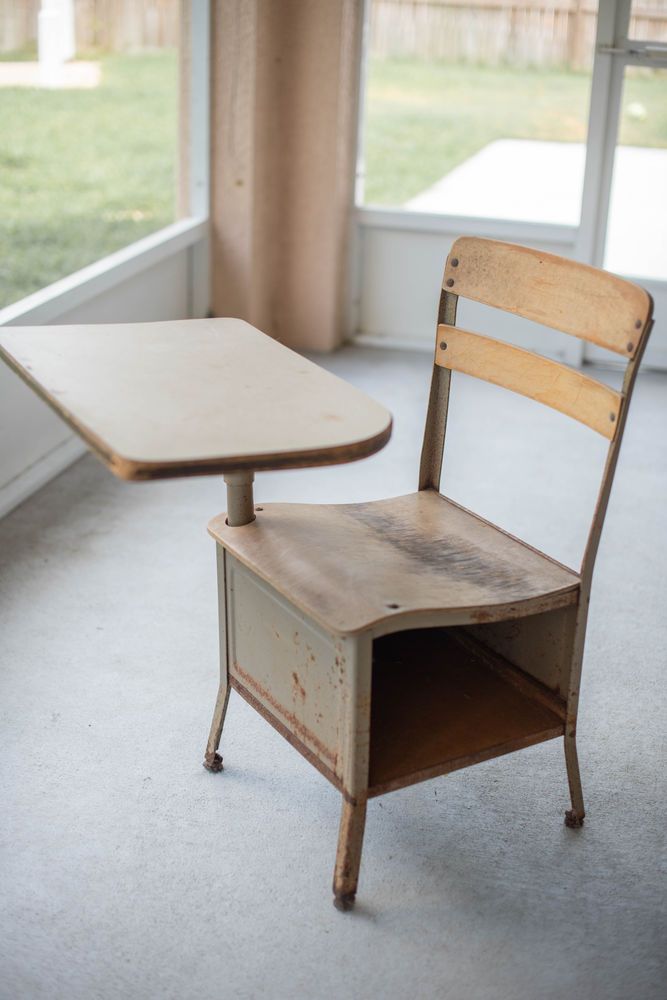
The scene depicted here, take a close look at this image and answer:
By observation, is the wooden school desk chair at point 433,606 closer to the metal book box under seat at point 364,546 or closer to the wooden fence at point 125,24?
the metal book box under seat at point 364,546

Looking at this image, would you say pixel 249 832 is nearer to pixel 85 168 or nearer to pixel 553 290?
pixel 553 290

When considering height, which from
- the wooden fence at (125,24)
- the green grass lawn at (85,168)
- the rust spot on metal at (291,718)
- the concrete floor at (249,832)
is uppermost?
the wooden fence at (125,24)

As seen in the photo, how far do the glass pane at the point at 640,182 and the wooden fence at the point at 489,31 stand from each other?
24 centimetres

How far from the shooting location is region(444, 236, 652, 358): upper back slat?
1.73 meters

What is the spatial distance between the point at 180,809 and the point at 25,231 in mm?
3005

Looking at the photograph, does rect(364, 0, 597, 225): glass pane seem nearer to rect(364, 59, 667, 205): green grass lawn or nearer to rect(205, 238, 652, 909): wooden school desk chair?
rect(364, 59, 667, 205): green grass lawn

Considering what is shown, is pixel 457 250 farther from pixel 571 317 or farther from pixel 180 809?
pixel 180 809

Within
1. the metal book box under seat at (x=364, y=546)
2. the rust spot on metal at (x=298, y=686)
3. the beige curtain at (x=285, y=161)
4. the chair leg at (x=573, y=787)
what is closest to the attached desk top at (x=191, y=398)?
the metal book box under seat at (x=364, y=546)

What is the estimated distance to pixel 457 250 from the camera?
2018mm

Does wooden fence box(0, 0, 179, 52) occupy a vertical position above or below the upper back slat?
above

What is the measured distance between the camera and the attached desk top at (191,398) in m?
1.52

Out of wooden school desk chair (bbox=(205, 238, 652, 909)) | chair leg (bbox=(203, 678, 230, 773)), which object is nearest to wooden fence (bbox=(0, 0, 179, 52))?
wooden school desk chair (bbox=(205, 238, 652, 909))

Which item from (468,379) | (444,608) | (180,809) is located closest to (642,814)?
(444,608)

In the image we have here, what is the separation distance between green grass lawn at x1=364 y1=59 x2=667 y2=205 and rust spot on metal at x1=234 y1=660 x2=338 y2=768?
2.99 metres
